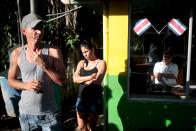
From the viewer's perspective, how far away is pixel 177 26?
5.54 meters

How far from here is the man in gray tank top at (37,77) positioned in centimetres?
320

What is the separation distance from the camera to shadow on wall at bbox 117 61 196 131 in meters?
5.61

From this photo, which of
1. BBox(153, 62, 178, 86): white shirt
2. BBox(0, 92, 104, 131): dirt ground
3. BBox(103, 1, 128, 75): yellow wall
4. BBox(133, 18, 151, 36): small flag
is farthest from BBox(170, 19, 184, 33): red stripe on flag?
BBox(0, 92, 104, 131): dirt ground

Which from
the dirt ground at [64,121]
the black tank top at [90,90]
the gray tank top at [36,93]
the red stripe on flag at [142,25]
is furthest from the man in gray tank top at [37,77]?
the dirt ground at [64,121]

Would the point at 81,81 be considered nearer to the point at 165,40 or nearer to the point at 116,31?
the point at 116,31

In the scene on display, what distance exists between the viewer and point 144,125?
18.9ft

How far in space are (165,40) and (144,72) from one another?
2.14ft

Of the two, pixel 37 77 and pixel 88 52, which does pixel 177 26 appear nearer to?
pixel 88 52

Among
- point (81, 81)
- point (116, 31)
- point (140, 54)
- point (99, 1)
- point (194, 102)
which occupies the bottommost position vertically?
point (194, 102)

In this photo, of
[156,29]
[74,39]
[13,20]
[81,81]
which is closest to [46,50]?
[81,81]

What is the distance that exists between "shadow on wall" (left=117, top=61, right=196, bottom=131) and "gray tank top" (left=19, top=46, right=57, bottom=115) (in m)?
2.56

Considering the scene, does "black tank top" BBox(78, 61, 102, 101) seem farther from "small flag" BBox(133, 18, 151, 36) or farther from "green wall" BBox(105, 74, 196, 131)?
"small flag" BBox(133, 18, 151, 36)

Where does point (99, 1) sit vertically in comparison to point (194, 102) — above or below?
above

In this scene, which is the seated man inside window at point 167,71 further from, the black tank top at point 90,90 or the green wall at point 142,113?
the black tank top at point 90,90
